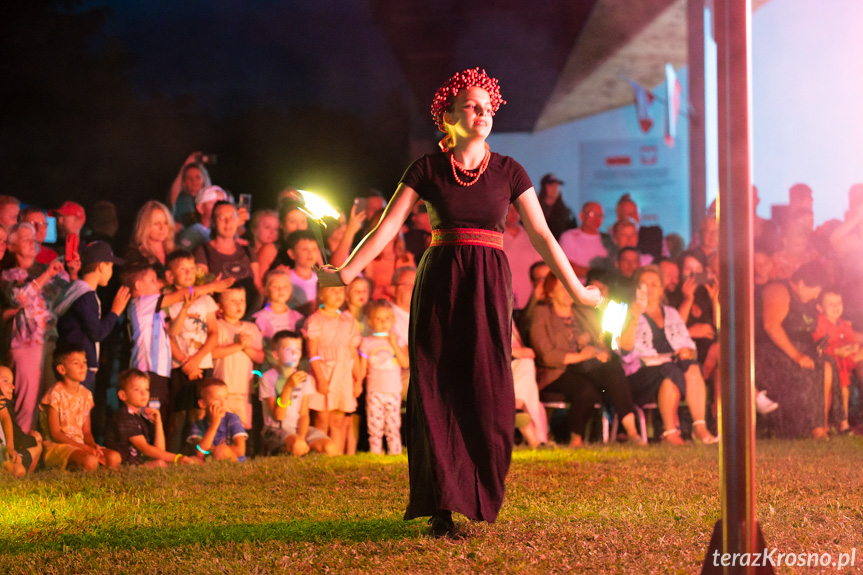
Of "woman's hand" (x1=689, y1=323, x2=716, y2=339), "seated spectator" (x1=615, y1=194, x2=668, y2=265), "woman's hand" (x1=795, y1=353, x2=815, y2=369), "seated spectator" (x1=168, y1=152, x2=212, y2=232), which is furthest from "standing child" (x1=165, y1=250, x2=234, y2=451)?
"woman's hand" (x1=795, y1=353, x2=815, y2=369)

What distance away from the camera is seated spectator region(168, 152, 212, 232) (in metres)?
8.15

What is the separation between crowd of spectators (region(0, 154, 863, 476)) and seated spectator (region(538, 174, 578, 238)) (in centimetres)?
32

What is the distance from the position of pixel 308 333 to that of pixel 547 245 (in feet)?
12.1

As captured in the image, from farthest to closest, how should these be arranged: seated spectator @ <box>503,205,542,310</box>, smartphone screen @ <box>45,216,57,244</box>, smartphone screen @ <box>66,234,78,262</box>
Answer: seated spectator @ <box>503,205,542,310</box> < smartphone screen @ <box>45,216,57,244</box> < smartphone screen @ <box>66,234,78,262</box>

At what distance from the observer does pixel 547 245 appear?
4.12m

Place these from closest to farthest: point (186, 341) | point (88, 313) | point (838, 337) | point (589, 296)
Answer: point (589, 296) < point (88, 313) < point (186, 341) < point (838, 337)

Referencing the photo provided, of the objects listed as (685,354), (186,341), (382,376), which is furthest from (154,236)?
(685,354)

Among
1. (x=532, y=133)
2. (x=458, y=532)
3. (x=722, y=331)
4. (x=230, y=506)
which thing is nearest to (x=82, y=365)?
(x=230, y=506)

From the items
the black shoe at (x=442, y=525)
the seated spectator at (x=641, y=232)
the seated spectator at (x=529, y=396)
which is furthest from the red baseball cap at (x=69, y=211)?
the seated spectator at (x=641, y=232)

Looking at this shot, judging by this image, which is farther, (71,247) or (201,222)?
(201,222)

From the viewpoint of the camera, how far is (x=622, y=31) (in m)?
13.4

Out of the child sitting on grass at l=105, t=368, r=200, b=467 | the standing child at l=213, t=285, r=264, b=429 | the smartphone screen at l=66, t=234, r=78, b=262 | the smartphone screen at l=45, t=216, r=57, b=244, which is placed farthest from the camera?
the smartphone screen at l=45, t=216, r=57, b=244

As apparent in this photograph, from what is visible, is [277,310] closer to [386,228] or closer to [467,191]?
[386,228]

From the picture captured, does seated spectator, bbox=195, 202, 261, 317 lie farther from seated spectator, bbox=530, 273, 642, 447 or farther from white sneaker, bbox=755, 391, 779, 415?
white sneaker, bbox=755, 391, 779, 415
